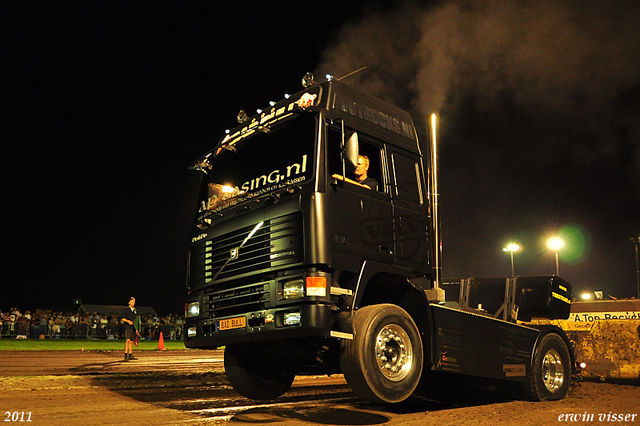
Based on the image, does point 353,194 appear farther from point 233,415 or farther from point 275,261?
point 233,415

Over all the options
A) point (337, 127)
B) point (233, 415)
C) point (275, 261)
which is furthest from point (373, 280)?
point (233, 415)

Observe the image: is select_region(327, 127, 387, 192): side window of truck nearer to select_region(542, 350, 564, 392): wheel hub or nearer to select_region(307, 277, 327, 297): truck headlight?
select_region(307, 277, 327, 297): truck headlight

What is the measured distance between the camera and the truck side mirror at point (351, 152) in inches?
264

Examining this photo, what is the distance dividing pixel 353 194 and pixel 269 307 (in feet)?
5.16

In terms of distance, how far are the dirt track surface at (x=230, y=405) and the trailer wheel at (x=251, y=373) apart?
21cm

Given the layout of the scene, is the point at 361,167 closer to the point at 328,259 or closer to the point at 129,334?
the point at 328,259

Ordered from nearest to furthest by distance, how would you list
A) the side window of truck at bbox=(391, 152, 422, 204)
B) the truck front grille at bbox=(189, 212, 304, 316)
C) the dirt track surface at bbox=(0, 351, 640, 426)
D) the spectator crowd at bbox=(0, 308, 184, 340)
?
1. the truck front grille at bbox=(189, 212, 304, 316)
2. the dirt track surface at bbox=(0, 351, 640, 426)
3. the side window of truck at bbox=(391, 152, 422, 204)
4. the spectator crowd at bbox=(0, 308, 184, 340)

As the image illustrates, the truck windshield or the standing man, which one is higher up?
the truck windshield

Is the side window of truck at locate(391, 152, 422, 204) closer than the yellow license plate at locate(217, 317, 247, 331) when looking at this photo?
No

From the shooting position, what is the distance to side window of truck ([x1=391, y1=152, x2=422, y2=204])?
764cm

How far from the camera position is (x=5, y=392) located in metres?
8.73

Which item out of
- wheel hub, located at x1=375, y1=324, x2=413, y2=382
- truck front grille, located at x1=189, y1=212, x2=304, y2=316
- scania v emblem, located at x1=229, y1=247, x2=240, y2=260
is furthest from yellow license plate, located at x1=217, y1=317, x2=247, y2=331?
wheel hub, located at x1=375, y1=324, x2=413, y2=382

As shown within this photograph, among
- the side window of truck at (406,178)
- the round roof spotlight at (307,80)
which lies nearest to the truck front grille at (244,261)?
the side window of truck at (406,178)

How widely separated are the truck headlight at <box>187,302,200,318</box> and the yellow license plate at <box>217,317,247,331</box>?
1.90ft
